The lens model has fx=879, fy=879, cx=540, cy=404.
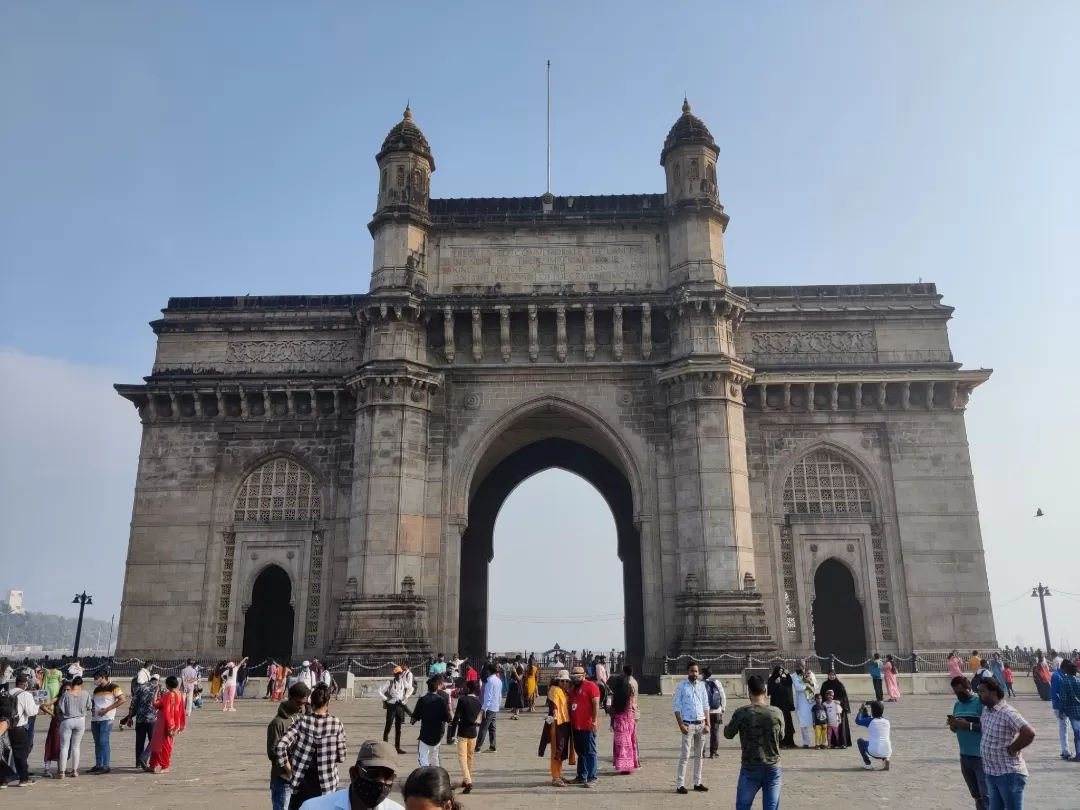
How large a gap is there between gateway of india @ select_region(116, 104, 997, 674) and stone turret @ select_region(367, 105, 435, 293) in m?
0.10

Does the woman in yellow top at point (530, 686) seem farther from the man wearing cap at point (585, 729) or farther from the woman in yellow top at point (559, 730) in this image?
the man wearing cap at point (585, 729)

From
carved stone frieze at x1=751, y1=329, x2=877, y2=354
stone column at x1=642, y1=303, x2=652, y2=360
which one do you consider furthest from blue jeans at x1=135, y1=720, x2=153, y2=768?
carved stone frieze at x1=751, y1=329, x2=877, y2=354

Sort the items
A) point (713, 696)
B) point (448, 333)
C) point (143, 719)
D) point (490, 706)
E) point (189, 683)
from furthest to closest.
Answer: point (448, 333), point (189, 683), point (490, 706), point (713, 696), point (143, 719)

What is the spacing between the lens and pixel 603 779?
12141mm

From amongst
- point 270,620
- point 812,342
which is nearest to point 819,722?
point 812,342

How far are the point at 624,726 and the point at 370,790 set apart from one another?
868cm

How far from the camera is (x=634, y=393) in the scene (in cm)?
2767

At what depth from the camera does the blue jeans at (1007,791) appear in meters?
7.86

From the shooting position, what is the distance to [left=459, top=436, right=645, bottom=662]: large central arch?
1303 inches

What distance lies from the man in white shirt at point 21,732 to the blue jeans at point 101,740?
3.21 ft

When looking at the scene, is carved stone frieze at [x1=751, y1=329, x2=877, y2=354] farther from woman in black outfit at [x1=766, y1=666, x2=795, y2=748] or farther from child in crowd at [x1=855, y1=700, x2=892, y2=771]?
child in crowd at [x1=855, y1=700, x2=892, y2=771]

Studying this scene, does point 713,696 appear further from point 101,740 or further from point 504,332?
point 504,332

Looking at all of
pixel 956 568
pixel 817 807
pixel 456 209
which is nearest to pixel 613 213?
pixel 456 209

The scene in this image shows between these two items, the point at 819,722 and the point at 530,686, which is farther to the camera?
the point at 530,686
